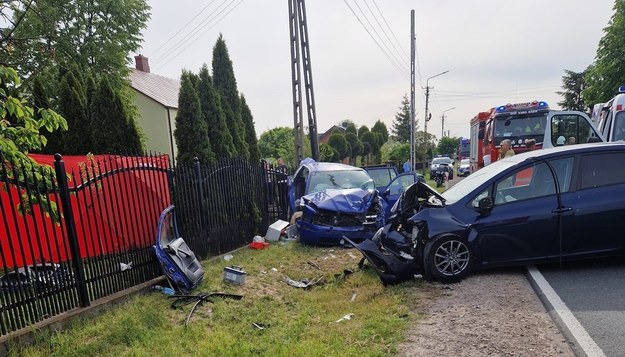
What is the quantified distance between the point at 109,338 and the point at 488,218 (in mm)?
4502

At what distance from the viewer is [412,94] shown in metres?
22.9

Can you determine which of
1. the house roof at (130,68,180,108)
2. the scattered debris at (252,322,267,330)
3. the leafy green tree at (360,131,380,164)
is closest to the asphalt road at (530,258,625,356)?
the scattered debris at (252,322,267,330)

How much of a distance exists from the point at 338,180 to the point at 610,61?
21410 millimetres

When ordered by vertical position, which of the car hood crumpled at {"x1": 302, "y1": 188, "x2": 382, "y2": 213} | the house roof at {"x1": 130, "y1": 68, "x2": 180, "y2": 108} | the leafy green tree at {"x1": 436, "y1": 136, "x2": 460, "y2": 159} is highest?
the house roof at {"x1": 130, "y1": 68, "x2": 180, "y2": 108}

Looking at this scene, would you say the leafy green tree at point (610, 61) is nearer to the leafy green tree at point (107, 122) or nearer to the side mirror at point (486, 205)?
the side mirror at point (486, 205)

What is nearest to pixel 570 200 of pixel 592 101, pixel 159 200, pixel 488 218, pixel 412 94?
pixel 488 218

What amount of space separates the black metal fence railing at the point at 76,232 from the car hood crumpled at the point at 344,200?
3.03 m

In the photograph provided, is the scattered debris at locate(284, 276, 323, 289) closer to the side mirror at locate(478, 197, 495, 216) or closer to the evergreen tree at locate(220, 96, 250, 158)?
the side mirror at locate(478, 197, 495, 216)

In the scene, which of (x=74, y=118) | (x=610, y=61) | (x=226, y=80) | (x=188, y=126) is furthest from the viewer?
(x=610, y=61)

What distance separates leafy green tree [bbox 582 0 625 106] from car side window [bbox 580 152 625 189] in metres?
21.4

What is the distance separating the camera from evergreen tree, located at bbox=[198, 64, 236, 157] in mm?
12578

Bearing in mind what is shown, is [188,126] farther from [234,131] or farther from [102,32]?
[102,32]

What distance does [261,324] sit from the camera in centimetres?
436

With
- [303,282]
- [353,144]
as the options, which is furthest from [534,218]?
[353,144]
